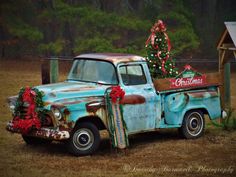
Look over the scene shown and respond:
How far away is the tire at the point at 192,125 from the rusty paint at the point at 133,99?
4.72ft

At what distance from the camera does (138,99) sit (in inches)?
444

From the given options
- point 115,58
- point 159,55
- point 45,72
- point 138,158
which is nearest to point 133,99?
point 115,58

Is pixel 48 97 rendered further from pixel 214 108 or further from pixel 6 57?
pixel 6 57

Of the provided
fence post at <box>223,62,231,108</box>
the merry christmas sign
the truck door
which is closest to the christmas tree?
the merry christmas sign

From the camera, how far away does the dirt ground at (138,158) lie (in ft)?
31.1

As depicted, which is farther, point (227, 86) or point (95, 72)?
point (227, 86)

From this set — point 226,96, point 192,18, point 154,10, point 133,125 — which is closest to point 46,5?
point 154,10

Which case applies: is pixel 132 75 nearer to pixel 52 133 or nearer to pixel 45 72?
pixel 52 133

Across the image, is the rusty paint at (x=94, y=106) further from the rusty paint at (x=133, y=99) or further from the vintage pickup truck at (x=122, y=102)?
the rusty paint at (x=133, y=99)

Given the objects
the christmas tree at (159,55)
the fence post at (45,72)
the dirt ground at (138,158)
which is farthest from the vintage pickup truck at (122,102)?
the fence post at (45,72)

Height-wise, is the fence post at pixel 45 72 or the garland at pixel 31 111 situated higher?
the fence post at pixel 45 72

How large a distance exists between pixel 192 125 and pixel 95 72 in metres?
2.53

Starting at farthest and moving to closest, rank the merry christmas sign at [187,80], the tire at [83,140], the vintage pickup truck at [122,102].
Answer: the merry christmas sign at [187,80]
the tire at [83,140]
the vintage pickup truck at [122,102]

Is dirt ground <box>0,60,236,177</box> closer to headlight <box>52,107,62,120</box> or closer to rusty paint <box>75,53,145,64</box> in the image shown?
headlight <box>52,107,62,120</box>
